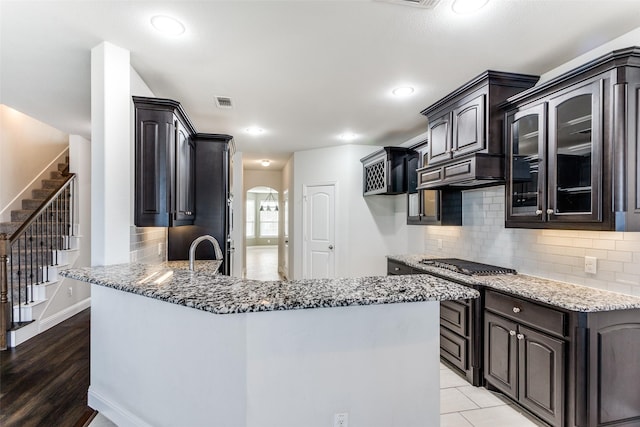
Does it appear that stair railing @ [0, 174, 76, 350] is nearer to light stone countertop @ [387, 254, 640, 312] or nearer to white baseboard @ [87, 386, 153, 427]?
white baseboard @ [87, 386, 153, 427]

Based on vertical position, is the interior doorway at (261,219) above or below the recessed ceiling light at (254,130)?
below

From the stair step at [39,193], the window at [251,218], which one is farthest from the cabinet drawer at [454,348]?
the window at [251,218]

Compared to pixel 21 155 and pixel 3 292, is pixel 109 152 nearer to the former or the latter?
pixel 3 292

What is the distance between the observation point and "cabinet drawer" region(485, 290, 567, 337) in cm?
201

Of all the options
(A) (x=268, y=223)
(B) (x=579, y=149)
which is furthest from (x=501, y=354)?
(A) (x=268, y=223)

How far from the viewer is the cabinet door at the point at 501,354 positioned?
2357 millimetres

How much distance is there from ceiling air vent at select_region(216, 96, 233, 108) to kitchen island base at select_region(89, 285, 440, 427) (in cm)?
227

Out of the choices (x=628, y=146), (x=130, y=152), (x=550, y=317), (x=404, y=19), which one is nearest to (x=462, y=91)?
(x=404, y=19)

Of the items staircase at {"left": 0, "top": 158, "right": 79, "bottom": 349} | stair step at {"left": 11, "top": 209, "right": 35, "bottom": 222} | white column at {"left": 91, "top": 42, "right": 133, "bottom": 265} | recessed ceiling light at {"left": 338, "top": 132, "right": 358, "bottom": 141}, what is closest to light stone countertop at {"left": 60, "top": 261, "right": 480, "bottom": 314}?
white column at {"left": 91, "top": 42, "right": 133, "bottom": 265}

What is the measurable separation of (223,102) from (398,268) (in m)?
2.74

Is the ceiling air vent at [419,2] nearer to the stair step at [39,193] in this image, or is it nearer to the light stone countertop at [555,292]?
the light stone countertop at [555,292]

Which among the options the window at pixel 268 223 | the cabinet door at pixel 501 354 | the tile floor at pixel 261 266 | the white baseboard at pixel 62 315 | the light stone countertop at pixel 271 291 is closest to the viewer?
the light stone countertop at pixel 271 291

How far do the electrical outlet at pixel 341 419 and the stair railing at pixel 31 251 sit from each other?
373cm

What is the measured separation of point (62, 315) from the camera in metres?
4.30
